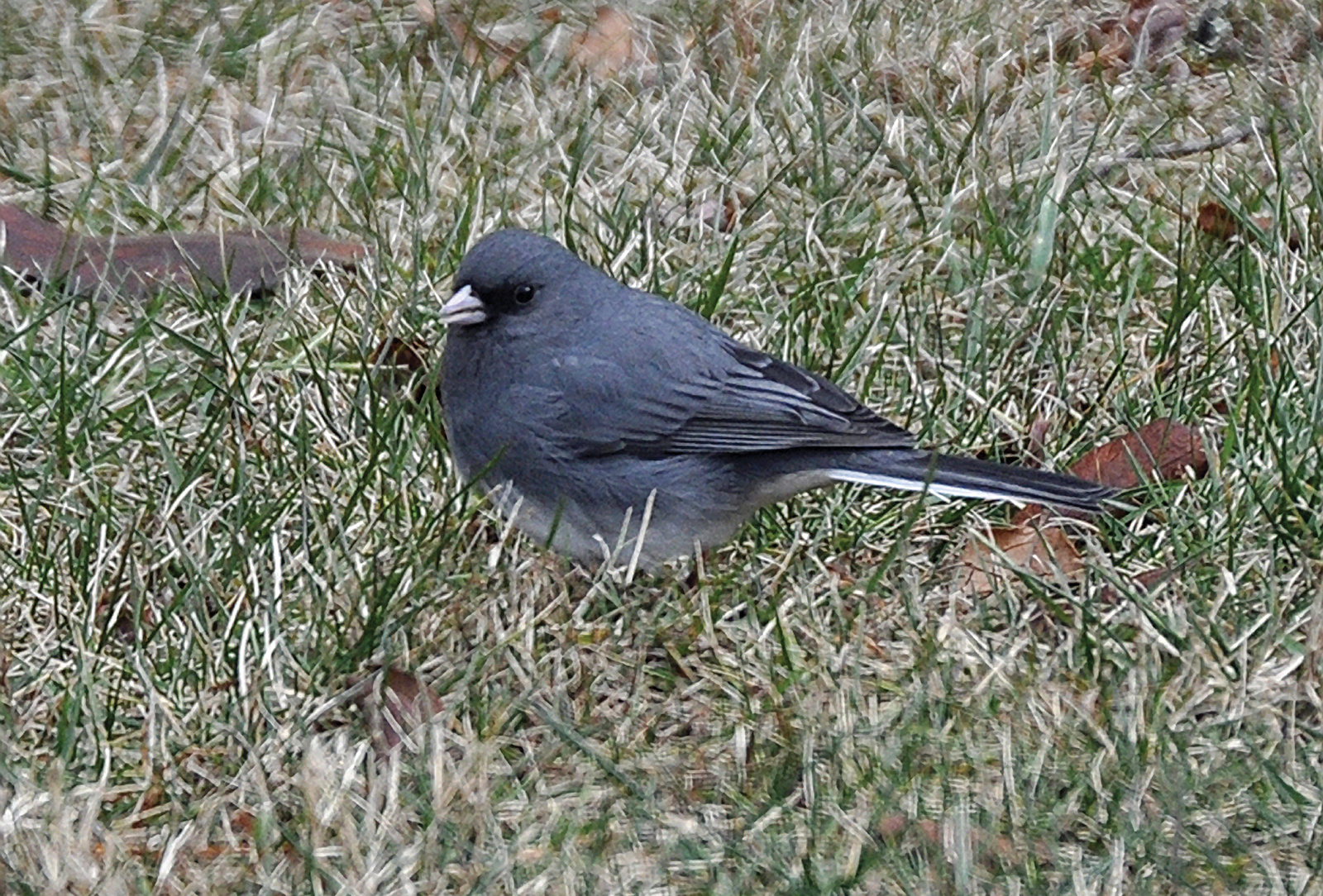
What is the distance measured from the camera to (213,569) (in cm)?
297

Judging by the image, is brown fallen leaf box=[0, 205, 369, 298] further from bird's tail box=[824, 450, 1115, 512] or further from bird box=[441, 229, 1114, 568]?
bird's tail box=[824, 450, 1115, 512]

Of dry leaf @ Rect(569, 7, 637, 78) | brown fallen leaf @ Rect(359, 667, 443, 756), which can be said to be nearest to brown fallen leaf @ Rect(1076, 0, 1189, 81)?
dry leaf @ Rect(569, 7, 637, 78)

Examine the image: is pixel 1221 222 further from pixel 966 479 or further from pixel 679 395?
pixel 679 395

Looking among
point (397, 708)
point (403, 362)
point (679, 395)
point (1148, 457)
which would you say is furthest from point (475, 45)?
point (397, 708)

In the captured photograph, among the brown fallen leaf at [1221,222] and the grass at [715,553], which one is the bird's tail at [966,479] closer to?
the grass at [715,553]

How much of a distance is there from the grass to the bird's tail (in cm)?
12

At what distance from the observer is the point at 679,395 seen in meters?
3.27

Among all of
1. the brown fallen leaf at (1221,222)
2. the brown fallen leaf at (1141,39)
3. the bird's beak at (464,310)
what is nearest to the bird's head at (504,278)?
the bird's beak at (464,310)

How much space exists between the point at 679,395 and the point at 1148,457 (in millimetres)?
775

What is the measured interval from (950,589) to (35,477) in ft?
4.75

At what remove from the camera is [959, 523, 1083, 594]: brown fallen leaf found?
3070mm

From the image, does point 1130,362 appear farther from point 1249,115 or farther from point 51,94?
point 51,94

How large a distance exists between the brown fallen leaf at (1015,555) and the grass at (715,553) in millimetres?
45

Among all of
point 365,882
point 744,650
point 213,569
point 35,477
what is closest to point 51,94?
point 35,477
